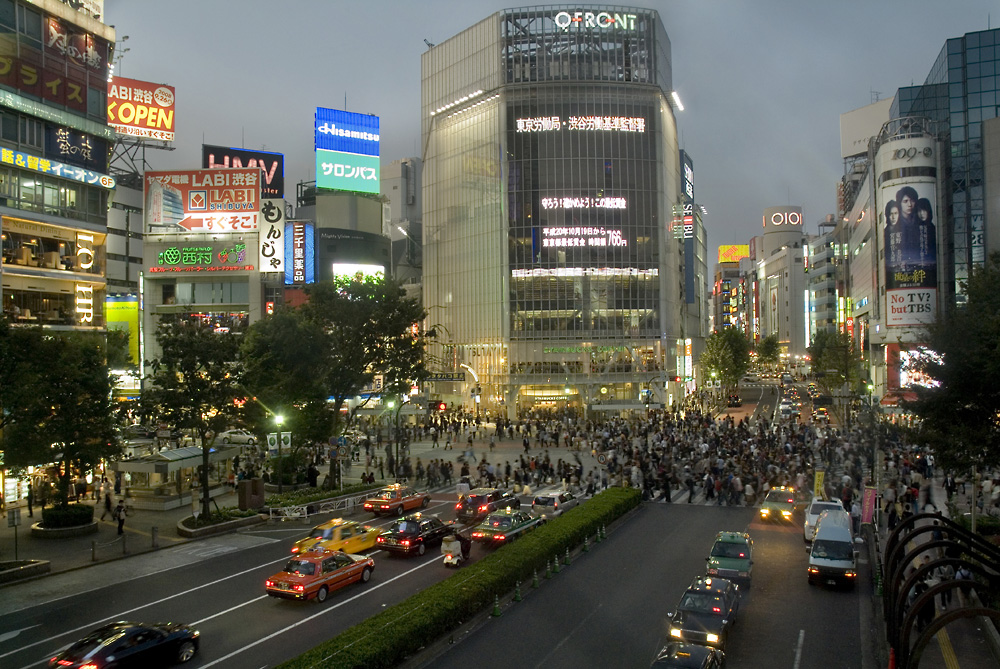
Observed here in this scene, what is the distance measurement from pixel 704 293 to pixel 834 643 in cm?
12064

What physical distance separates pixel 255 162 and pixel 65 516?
5487 cm

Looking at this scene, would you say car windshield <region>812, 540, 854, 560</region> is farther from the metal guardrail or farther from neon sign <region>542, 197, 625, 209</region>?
neon sign <region>542, 197, 625, 209</region>

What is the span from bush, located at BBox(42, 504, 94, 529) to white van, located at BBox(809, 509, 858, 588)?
2421 cm

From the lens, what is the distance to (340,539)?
22.2m

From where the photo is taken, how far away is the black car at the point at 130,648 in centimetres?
1307

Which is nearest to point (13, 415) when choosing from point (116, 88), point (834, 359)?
point (116, 88)

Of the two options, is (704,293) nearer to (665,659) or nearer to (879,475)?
(879,475)

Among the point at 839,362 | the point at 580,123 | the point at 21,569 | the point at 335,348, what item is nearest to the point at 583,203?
the point at 580,123

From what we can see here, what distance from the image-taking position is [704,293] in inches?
5162

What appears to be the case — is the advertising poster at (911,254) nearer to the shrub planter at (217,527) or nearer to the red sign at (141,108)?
the shrub planter at (217,527)

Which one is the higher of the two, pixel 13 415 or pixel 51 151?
pixel 51 151

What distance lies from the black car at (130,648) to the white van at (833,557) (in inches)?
595

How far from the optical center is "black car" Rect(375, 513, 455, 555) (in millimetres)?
22406

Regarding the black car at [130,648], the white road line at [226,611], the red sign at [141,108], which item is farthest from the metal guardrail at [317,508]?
the red sign at [141,108]
